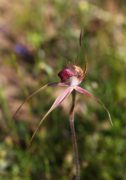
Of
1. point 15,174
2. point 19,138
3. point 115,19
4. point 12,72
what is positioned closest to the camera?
point 15,174

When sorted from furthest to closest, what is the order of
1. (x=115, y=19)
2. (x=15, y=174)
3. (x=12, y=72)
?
(x=115, y=19)
(x=12, y=72)
(x=15, y=174)

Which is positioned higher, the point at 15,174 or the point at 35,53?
the point at 35,53

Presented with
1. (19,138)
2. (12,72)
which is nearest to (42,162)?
(19,138)

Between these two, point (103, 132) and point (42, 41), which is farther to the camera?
point (42, 41)

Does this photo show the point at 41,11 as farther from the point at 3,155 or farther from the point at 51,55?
the point at 3,155

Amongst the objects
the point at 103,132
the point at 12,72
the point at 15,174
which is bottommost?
the point at 15,174

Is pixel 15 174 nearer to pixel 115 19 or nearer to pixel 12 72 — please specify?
pixel 12 72

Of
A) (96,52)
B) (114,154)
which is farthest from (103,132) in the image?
(96,52)
